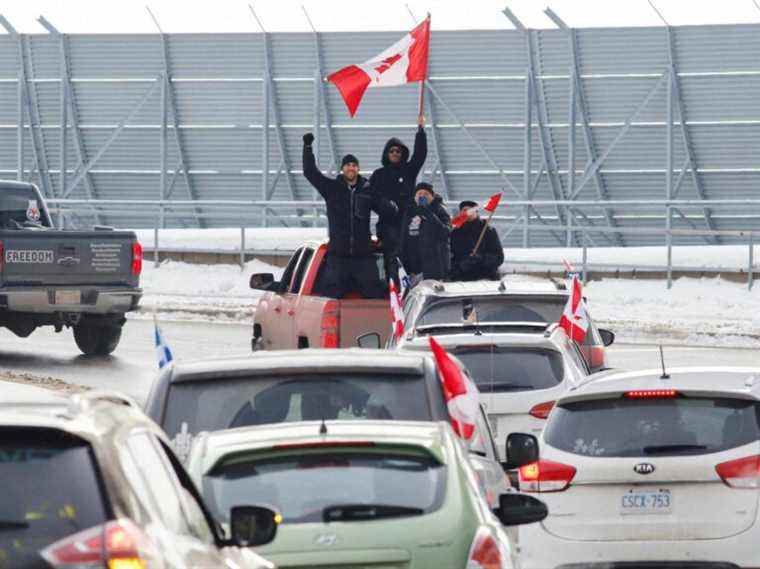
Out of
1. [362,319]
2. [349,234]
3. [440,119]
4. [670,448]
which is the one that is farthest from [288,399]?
[440,119]

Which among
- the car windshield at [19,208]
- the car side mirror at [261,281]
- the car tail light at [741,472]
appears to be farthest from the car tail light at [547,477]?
the car windshield at [19,208]

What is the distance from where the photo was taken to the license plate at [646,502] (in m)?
10.3

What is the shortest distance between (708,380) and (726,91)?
3266 centimetres

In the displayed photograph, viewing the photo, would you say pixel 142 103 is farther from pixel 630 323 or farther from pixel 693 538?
pixel 693 538

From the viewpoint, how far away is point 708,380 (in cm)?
1063

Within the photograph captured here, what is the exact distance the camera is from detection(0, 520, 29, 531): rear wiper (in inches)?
196

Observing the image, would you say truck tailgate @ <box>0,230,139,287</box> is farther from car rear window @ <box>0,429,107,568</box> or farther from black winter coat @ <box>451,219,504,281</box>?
car rear window @ <box>0,429,107,568</box>

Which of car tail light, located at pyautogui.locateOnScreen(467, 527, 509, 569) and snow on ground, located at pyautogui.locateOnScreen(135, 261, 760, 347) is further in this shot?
snow on ground, located at pyautogui.locateOnScreen(135, 261, 760, 347)

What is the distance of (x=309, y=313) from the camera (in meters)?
18.0

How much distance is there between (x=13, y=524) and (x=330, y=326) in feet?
40.2

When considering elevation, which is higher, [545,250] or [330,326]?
[545,250]

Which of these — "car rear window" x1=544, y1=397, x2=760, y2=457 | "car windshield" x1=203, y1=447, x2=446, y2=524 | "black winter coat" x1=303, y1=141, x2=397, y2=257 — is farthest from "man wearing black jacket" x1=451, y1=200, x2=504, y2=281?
"car windshield" x1=203, y1=447, x2=446, y2=524

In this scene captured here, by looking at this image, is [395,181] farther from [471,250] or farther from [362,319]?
[362,319]

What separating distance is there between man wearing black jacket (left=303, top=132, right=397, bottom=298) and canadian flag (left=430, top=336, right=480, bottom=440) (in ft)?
28.2
